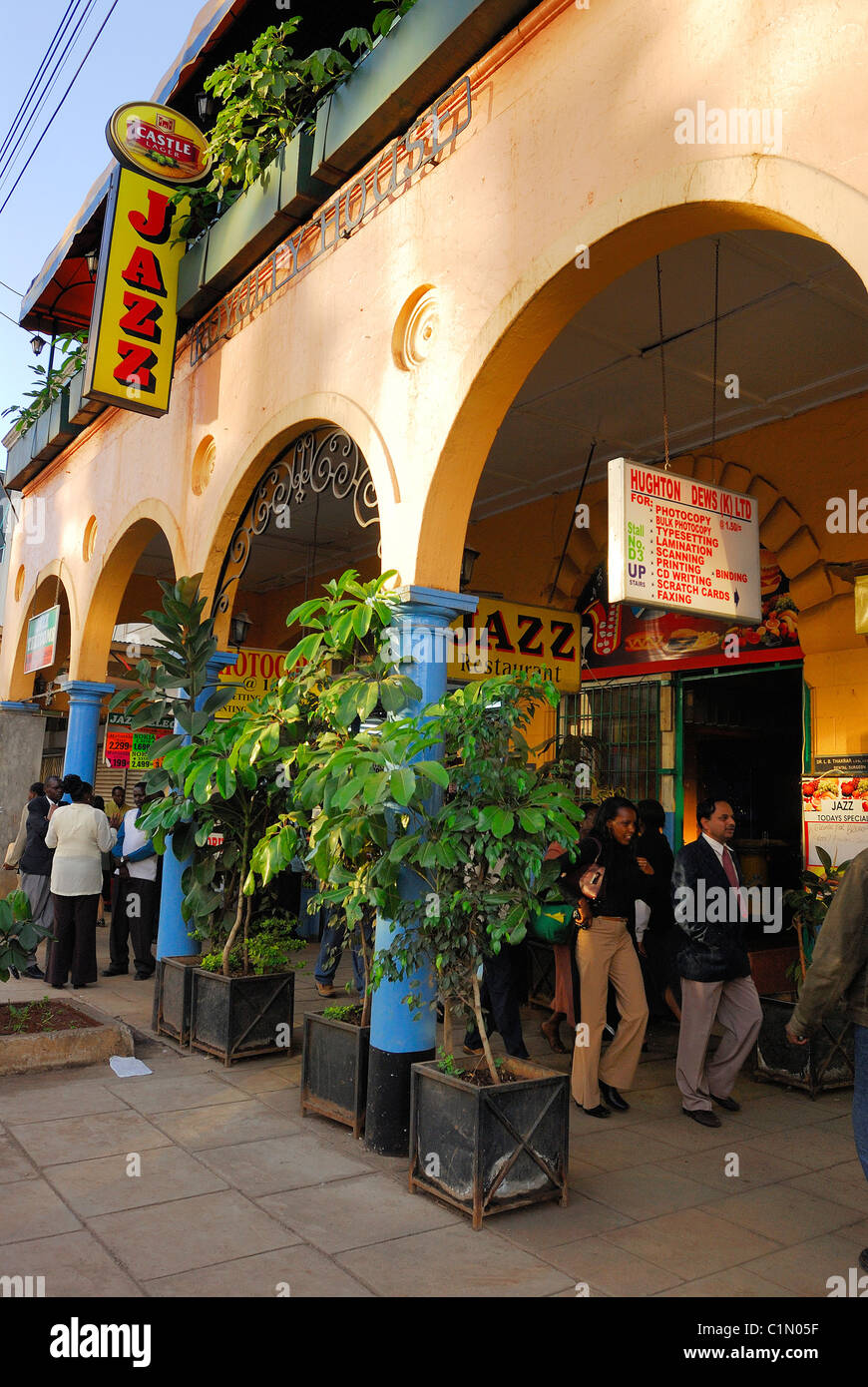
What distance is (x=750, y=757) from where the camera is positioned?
10.8m

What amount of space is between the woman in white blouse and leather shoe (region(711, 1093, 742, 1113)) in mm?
5333

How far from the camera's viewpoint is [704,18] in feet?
12.9

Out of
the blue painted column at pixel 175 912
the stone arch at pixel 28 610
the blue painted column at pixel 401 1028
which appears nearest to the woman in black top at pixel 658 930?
the blue painted column at pixel 401 1028

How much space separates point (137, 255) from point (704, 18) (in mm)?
5726

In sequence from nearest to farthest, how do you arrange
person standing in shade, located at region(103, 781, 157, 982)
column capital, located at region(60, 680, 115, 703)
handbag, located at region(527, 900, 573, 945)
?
handbag, located at region(527, 900, 573, 945), person standing in shade, located at region(103, 781, 157, 982), column capital, located at region(60, 680, 115, 703)

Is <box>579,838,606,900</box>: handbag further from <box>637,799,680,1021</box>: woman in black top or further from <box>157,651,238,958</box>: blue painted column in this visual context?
<box>157,651,238,958</box>: blue painted column

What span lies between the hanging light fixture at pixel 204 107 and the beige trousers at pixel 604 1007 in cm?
853

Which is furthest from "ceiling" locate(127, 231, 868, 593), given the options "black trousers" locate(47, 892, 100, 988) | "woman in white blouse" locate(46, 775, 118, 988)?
"black trousers" locate(47, 892, 100, 988)

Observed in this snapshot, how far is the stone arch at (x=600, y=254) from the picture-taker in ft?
11.2

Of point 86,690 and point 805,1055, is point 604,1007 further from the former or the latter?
point 86,690

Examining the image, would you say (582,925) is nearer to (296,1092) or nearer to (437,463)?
(296,1092)

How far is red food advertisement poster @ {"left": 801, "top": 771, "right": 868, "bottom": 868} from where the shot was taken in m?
6.67

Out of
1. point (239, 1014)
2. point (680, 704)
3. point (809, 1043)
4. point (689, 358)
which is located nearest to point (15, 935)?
point (239, 1014)

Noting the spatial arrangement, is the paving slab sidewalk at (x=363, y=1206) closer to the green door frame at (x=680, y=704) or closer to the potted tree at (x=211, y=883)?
the potted tree at (x=211, y=883)
